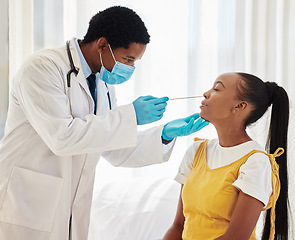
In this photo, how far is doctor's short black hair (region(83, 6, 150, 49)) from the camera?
1602 mm

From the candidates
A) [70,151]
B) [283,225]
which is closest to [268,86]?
[283,225]

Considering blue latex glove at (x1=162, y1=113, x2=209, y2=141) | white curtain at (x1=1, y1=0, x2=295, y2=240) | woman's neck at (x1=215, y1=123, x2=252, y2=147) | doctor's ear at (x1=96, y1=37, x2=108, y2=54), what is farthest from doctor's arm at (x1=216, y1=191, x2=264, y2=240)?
doctor's ear at (x1=96, y1=37, x2=108, y2=54)

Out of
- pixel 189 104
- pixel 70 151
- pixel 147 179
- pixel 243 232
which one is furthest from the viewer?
pixel 189 104

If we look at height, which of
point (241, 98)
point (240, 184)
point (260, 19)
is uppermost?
point (260, 19)

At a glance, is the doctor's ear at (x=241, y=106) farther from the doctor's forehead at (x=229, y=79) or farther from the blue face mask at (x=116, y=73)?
the blue face mask at (x=116, y=73)

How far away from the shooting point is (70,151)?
149cm

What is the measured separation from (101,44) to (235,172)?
0.72 meters

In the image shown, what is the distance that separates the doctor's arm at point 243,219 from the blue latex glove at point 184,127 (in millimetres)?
365

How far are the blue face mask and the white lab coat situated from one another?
99 millimetres

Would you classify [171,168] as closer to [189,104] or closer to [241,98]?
[189,104]

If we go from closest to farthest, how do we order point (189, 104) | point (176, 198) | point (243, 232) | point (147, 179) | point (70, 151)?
point (243, 232), point (70, 151), point (176, 198), point (147, 179), point (189, 104)

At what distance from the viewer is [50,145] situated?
1.50 meters

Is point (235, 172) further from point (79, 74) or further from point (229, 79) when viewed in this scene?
point (79, 74)

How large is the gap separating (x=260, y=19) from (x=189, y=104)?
64cm
